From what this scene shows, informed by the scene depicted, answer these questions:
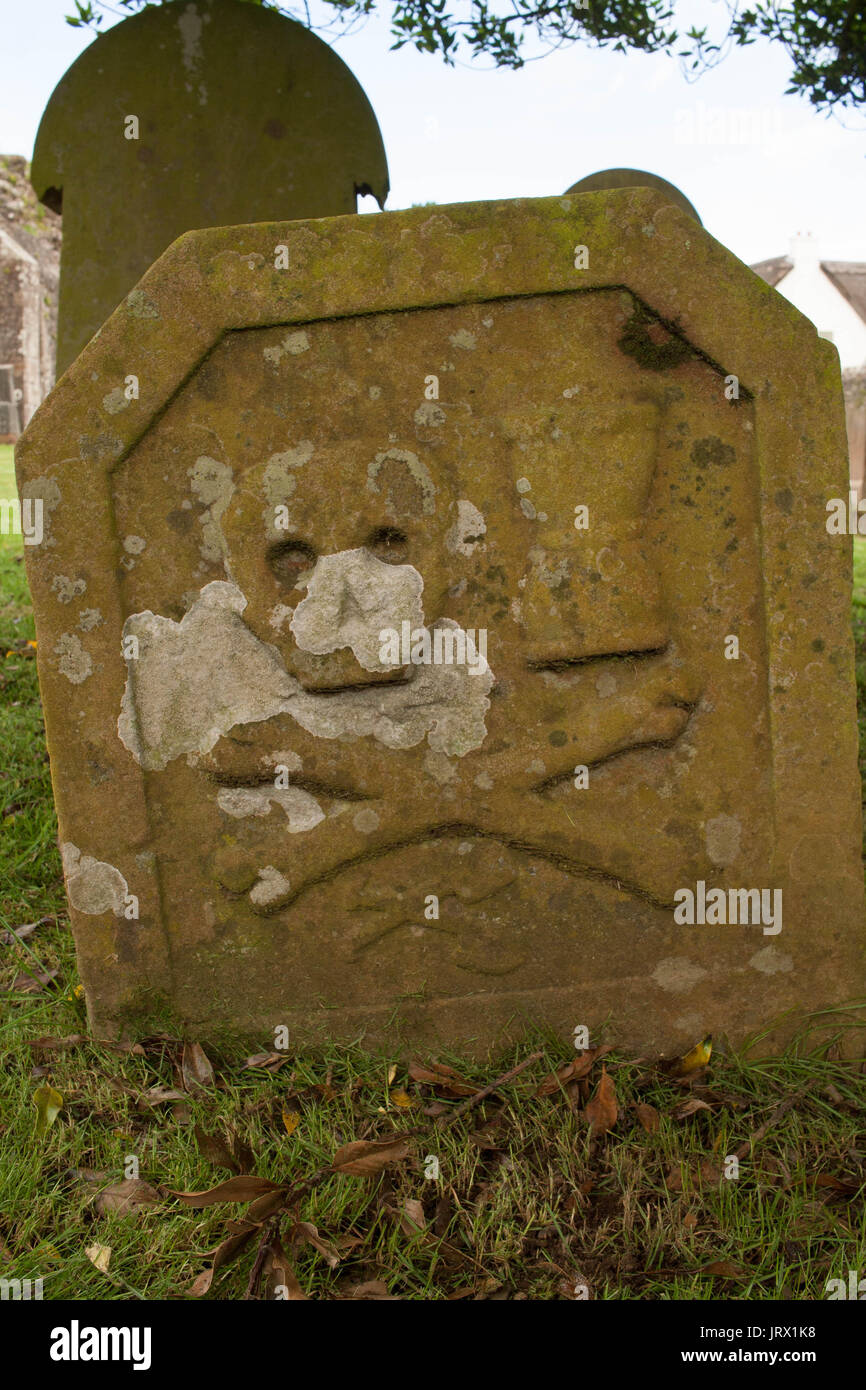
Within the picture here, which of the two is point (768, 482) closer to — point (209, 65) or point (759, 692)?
point (759, 692)

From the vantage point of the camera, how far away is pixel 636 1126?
6.49 feet

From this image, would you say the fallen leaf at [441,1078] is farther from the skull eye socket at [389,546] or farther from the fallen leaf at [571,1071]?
the skull eye socket at [389,546]

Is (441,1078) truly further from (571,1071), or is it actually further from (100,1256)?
(100,1256)

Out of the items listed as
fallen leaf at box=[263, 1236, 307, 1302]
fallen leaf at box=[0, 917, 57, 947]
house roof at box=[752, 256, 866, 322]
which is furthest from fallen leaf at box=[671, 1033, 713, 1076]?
house roof at box=[752, 256, 866, 322]

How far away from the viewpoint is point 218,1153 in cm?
183

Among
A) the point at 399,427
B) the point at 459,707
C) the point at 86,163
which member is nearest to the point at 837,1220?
the point at 459,707

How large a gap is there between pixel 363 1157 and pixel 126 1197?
42cm

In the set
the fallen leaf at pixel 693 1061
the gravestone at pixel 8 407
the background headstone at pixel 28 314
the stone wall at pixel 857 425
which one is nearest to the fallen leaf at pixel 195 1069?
the fallen leaf at pixel 693 1061

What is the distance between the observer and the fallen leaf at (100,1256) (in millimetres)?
1714

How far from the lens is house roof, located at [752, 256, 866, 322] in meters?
18.0

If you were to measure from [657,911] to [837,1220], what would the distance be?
24.9 inches

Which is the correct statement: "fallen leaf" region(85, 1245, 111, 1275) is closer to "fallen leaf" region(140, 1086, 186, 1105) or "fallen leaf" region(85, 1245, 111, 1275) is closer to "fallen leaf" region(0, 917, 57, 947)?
"fallen leaf" region(140, 1086, 186, 1105)

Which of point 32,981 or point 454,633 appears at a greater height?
point 454,633

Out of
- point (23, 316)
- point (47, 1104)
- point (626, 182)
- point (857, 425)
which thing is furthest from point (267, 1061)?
point (23, 316)
